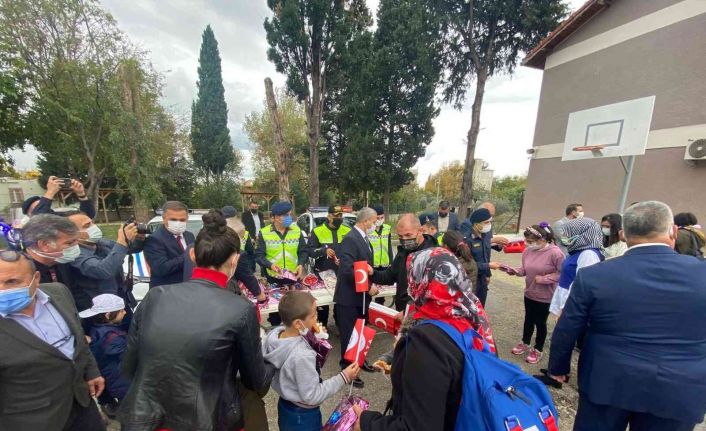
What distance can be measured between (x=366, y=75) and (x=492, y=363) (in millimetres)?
14161

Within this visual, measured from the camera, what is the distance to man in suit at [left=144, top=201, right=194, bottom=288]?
9.06ft

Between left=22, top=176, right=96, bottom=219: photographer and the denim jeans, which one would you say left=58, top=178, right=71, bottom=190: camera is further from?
the denim jeans

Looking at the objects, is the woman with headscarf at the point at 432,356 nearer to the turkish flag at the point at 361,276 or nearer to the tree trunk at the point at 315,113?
the turkish flag at the point at 361,276

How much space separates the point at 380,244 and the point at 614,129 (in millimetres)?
6448

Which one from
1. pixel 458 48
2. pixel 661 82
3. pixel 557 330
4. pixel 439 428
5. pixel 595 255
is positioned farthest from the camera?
pixel 458 48

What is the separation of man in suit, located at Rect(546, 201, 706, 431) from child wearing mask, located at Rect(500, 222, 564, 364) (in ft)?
6.07

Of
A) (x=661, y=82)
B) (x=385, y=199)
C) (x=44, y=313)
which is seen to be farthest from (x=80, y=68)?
(x=661, y=82)

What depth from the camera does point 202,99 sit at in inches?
941

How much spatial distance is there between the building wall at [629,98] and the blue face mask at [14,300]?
1237 cm

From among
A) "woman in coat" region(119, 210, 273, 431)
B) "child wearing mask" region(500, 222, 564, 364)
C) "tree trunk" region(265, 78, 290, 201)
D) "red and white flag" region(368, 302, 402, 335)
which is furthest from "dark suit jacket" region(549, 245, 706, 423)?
"tree trunk" region(265, 78, 290, 201)

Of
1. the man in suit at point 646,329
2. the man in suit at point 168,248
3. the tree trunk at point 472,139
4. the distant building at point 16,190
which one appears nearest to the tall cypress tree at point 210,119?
the distant building at point 16,190

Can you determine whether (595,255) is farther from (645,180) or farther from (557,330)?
(645,180)

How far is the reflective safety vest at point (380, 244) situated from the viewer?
14.1 ft

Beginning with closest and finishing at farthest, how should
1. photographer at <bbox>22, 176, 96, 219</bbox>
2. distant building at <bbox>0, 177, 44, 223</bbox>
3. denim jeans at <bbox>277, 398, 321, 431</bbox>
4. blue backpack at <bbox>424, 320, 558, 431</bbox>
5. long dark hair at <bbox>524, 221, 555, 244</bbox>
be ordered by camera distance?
blue backpack at <bbox>424, 320, 558, 431</bbox>, denim jeans at <bbox>277, 398, 321, 431</bbox>, photographer at <bbox>22, 176, 96, 219</bbox>, long dark hair at <bbox>524, 221, 555, 244</bbox>, distant building at <bbox>0, 177, 44, 223</bbox>
